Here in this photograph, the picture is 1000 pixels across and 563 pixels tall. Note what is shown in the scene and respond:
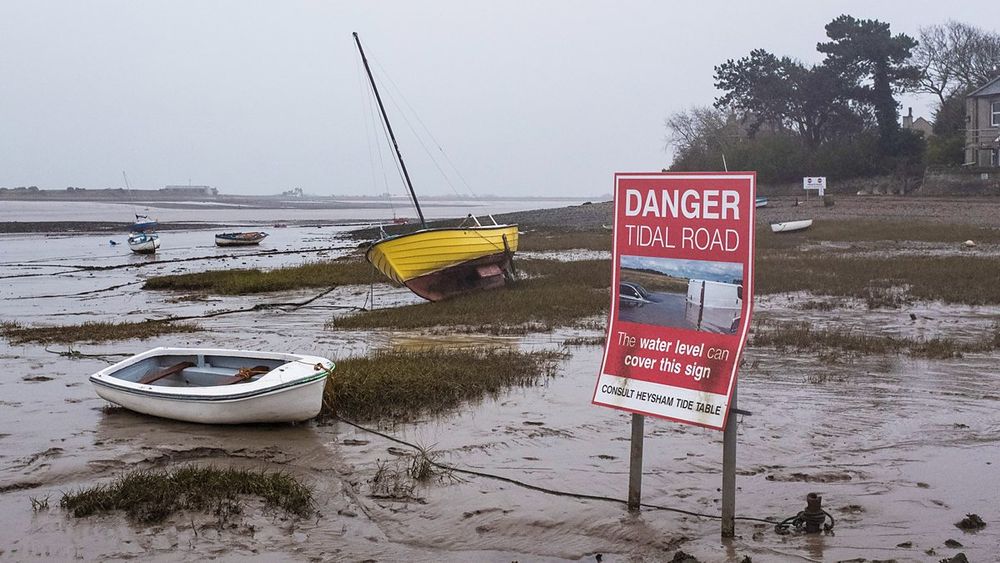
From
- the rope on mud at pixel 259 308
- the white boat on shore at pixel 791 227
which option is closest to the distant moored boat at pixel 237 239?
the white boat on shore at pixel 791 227

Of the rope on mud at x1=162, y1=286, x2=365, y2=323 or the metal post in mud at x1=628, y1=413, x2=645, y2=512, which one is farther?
the rope on mud at x1=162, y1=286, x2=365, y2=323

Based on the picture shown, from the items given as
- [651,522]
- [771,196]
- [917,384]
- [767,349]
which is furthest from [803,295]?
[771,196]

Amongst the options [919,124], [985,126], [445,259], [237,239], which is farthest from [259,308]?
[919,124]

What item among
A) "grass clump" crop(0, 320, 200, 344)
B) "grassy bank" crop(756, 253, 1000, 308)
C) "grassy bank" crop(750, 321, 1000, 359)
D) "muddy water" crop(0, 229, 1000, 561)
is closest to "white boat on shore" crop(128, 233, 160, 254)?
"grass clump" crop(0, 320, 200, 344)

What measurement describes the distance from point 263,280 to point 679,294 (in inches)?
876

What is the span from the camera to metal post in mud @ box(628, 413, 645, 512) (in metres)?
7.18

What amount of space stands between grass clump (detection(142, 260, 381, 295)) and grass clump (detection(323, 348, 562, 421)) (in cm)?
1360

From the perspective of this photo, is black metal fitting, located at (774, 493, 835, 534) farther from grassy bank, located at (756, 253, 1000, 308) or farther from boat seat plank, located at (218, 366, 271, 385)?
grassy bank, located at (756, 253, 1000, 308)

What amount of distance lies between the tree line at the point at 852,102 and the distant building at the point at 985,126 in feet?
10.4

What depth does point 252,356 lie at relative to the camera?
11.8 meters

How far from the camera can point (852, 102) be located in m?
66.6

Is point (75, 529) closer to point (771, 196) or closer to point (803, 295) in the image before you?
point (803, 295)

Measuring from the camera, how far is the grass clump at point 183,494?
7637 mm

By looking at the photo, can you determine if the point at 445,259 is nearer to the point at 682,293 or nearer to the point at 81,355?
the point at 81,355
